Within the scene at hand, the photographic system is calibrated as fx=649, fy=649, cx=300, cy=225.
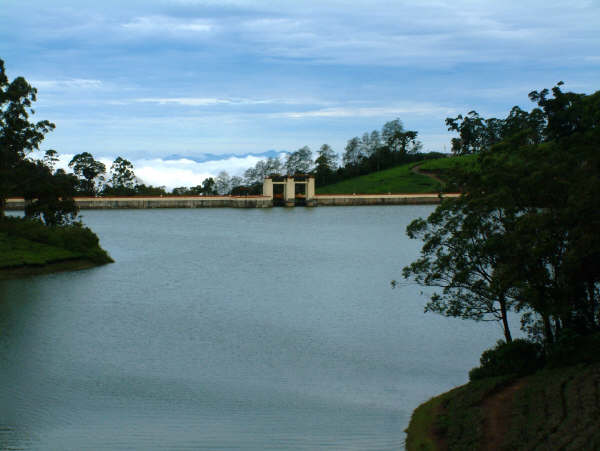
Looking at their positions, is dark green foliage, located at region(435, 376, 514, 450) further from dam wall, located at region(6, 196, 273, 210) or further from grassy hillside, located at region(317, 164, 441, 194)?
grassy hillside, located at region(317, 164, 441, 194)

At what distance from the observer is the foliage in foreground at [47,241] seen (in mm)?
37125

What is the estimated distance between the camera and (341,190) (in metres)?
126

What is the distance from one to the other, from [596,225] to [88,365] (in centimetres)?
1345

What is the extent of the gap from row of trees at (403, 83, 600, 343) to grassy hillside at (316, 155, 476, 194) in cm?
10098

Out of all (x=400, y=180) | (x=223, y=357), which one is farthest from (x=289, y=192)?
(x=223, y=357)

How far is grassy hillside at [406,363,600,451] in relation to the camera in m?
10.2

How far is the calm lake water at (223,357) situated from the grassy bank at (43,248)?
169cm

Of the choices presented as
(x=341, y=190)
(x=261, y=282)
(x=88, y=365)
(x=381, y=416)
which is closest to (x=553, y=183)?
(x=381, y=416)

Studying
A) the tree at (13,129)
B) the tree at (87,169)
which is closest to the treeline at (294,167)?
the tree at (87,169)

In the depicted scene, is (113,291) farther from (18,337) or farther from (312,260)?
(312,260)

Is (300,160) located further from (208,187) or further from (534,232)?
(534,232)

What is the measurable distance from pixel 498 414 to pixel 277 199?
99380 mm

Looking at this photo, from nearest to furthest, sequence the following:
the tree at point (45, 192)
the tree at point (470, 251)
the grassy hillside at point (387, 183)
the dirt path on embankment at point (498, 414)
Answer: the dirt path on embankment at point (498, 414) → the tree at point (470, 251) → the tree at point (45, 192) → the grassy hillside at point (387, 183)

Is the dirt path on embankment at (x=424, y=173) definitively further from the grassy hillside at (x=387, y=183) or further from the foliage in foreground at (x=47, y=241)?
the foliage in foreground at (x=47, y=241)
